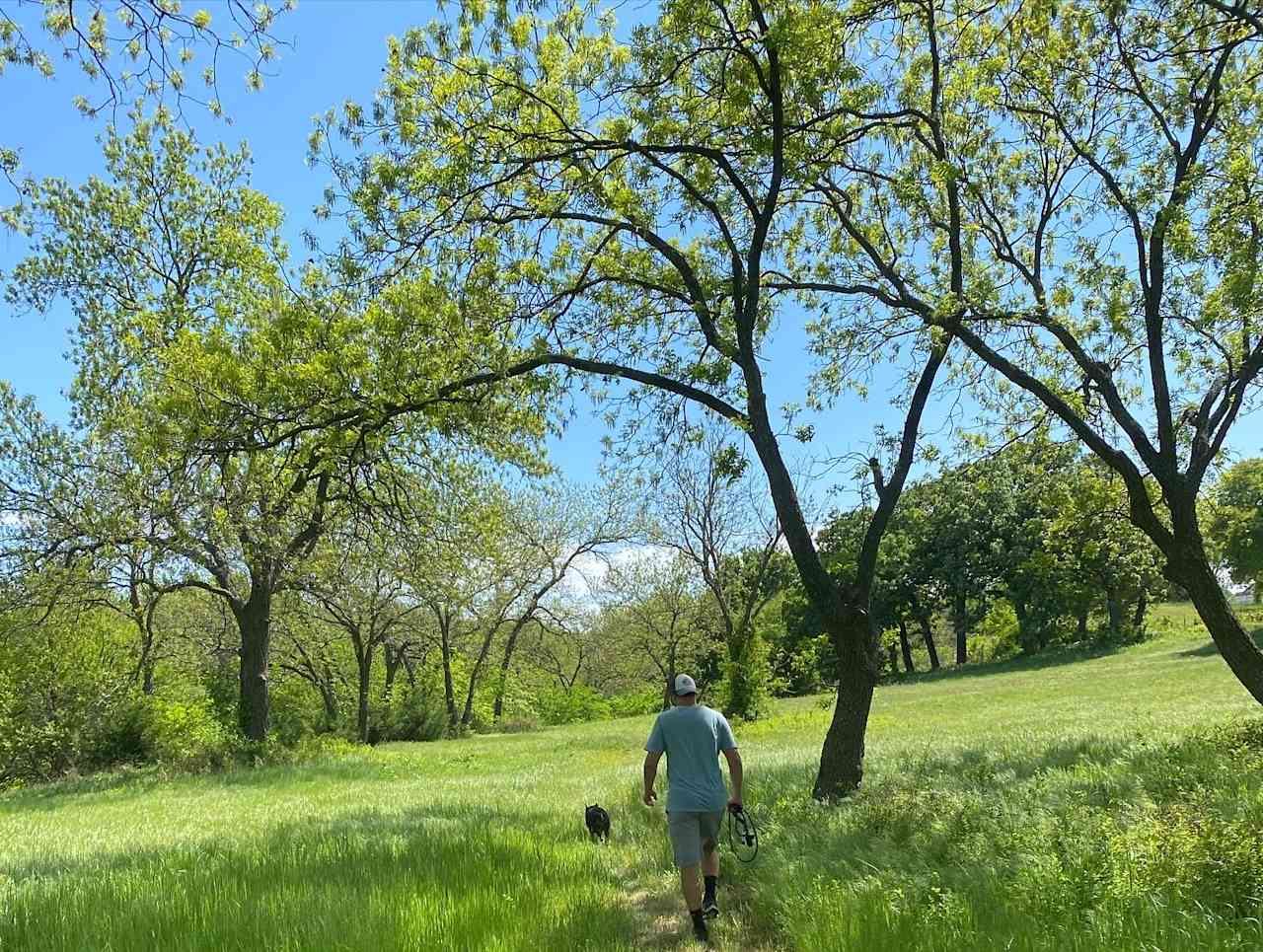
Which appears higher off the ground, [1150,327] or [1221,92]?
[1221,92]

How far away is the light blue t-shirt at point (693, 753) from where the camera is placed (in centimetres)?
635

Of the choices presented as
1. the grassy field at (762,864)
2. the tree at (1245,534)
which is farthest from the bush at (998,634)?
the grassy field at (762,864)

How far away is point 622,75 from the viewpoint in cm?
1007

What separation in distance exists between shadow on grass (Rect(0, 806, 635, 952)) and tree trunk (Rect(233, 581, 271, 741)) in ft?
44.2

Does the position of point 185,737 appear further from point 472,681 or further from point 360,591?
point 472,681

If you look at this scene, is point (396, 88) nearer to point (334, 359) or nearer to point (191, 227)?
point (334, 359)

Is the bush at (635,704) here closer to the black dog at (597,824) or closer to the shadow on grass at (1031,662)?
the shadow on grass at (1031,662)

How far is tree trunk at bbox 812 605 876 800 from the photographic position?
9594 millimetres

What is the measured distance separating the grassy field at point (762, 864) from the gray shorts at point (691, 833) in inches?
20.7

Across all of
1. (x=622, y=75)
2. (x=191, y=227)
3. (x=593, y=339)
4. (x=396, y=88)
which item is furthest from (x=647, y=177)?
(x=191, y=227)

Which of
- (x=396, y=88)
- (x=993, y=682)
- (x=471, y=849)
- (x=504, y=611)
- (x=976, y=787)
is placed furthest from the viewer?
(x=504, y=611)

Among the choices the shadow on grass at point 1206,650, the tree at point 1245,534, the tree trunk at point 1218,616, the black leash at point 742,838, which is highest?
the tree at point 1245,534

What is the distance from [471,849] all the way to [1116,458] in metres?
9.82

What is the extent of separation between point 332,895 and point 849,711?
6.34m
